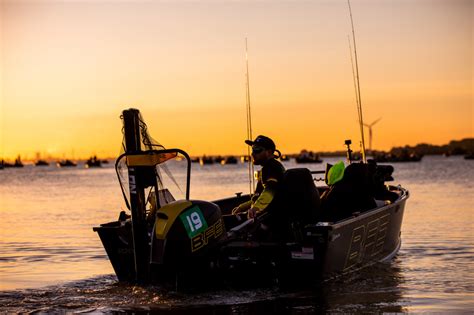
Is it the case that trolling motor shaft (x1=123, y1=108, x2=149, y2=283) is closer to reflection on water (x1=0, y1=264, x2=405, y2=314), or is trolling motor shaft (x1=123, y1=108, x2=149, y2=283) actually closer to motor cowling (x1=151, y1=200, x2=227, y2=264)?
reflection on water (x1=0, y1=264, x2=405, y2=314)

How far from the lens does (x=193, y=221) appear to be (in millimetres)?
9484

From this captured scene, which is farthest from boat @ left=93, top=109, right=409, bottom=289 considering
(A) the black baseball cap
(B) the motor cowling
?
(A) the black baseball cap

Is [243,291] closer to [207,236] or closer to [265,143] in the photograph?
[207,236]

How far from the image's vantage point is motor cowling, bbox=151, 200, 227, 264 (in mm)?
9367

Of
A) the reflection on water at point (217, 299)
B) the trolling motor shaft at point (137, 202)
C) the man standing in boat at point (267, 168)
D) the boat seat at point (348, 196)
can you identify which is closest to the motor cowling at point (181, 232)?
the trolling motor shaft at point (137, 202)

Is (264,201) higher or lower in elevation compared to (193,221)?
higher

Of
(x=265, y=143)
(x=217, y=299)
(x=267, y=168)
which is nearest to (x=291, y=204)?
(x=267, y=168)

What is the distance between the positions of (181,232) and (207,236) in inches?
16.4

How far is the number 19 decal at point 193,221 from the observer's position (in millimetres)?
9414

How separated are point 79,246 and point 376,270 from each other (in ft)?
26.8

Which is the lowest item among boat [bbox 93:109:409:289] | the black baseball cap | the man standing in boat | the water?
the water

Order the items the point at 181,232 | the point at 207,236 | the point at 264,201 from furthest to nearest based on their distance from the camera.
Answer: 1. the point at 264,201
2. the point at 207,236
3. the point at 181,232

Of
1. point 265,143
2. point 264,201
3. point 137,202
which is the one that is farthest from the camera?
point 265,143

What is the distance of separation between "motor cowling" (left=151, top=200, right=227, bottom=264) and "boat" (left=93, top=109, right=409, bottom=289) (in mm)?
11
